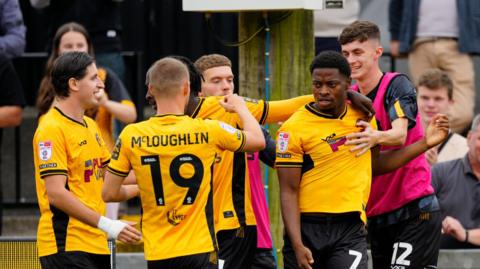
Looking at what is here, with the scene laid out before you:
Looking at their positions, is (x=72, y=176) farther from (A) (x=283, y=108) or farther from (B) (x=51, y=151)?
(A) (x=283, y=108)

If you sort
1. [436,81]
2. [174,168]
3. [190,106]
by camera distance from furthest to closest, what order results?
[436,81], [190,106], [174,168]

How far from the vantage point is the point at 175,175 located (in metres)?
7.49

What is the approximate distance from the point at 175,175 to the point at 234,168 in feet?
3.74

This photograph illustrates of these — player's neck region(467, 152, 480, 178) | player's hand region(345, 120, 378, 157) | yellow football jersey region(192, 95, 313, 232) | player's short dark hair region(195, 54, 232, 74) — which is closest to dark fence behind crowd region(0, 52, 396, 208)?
player's neck region(467, 152, 480, 178)

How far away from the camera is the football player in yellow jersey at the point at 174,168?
7.50 meters

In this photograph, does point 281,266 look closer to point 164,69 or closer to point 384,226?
point 384,226

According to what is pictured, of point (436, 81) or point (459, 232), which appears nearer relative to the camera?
point (459, 232)

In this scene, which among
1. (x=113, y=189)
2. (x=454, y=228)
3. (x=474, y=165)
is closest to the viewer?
(x=113, y=189)

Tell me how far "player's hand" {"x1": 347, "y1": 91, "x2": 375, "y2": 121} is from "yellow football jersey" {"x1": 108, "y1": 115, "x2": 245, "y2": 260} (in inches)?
35.2

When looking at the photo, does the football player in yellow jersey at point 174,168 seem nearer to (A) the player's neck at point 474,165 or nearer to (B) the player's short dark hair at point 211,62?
(B) the player's short dark hair at point 211,62

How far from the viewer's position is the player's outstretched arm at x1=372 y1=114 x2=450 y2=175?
823 centimetres

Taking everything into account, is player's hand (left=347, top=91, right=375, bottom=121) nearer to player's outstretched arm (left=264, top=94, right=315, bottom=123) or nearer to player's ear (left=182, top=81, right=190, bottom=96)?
player's outstretched arm (left=264, top=94, right=315, bottom=123)

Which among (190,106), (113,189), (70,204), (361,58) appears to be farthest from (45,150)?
(361,58)

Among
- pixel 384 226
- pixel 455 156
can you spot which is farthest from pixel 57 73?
pixel 455 156
